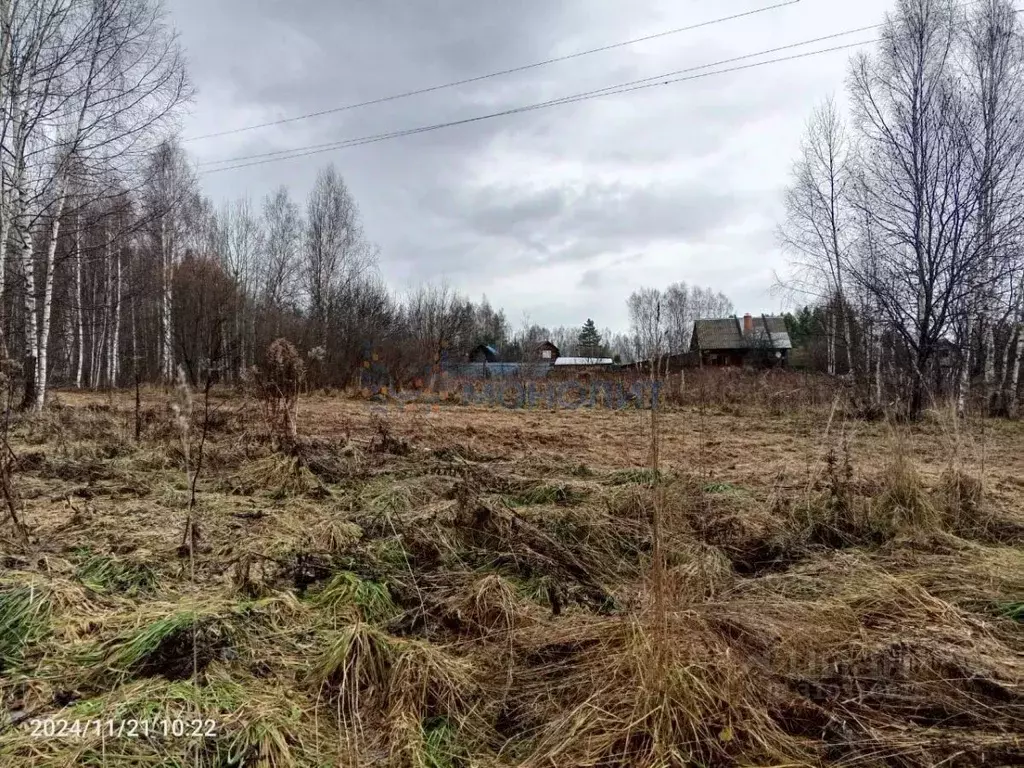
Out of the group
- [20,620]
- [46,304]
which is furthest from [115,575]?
[46,304]

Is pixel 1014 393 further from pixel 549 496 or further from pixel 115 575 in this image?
pixel 115 575

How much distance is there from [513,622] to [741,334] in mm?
41811

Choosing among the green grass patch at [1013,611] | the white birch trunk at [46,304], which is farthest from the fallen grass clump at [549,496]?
the white birch trunk at [46,304]

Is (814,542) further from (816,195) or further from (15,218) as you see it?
(816,195)

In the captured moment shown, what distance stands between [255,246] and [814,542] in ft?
107

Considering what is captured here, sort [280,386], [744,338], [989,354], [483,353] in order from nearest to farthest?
1. [280,386]
2. [989,354]
3. [744,338]
4. [483,353]

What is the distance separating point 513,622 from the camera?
2432 mm

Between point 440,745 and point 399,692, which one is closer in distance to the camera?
point 440,745

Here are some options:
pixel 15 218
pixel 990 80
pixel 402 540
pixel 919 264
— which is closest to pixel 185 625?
pixel 402 540

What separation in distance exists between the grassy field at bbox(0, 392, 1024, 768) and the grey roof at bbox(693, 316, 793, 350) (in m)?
35.5

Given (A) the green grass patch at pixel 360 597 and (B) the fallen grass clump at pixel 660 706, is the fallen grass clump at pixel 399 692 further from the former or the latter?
(A) the green grass patch at pixel 360 597

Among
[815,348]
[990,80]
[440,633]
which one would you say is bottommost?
[440,633]

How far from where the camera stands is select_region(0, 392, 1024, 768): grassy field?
1614 mm

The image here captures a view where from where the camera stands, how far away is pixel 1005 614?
242 cm
